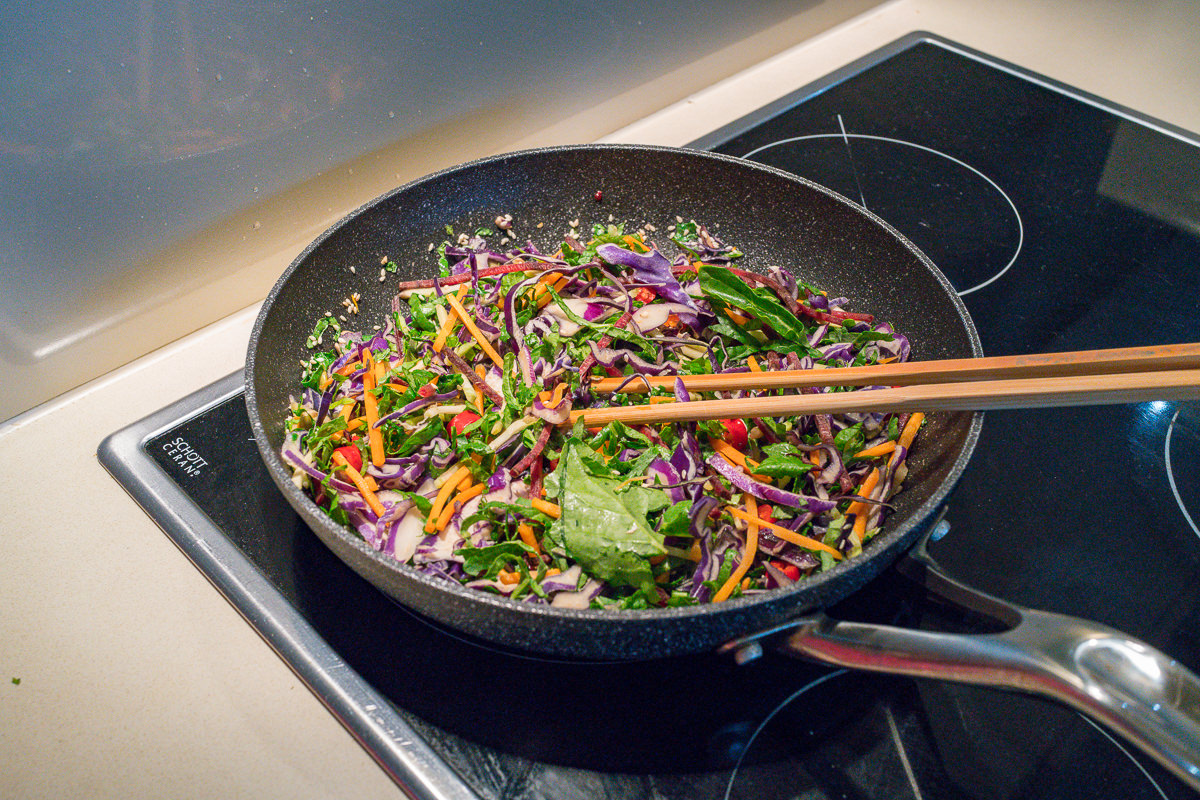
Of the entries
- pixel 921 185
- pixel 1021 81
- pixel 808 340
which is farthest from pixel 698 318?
pixel 1021 81

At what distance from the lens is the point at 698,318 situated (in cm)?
109

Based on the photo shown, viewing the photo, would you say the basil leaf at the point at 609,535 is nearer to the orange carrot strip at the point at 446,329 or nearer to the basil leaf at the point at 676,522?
the basil leaf at the point at 676,522

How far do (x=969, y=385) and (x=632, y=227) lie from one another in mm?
619

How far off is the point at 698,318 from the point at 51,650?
2.82ft

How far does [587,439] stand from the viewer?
921 mm

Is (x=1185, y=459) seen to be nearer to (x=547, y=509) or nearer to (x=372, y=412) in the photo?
(x=547, y=509)

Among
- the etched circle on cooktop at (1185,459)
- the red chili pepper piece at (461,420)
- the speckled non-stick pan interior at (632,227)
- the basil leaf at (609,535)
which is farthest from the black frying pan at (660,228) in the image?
the etched circle on cooktop at (1185,459)

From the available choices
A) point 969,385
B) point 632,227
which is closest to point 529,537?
point 969,385

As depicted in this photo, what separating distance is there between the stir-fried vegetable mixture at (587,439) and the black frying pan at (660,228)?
46 millimetres

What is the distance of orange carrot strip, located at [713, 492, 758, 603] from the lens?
806 mm

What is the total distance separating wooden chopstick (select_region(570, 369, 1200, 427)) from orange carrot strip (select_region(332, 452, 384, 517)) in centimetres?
26

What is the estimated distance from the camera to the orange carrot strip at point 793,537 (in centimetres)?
84

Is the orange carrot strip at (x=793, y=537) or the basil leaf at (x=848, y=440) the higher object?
the basil leaf at (x=848, y=440)

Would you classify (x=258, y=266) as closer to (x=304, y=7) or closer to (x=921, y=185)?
(x=304, y=7)
